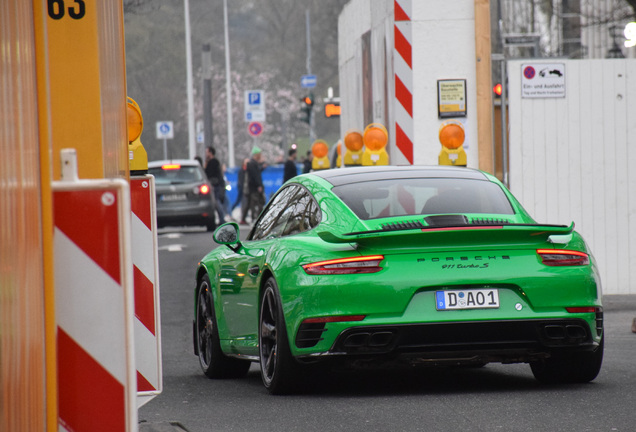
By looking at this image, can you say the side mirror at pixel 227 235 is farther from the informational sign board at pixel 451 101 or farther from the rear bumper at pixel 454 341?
the informational sign board at pixel 451 101

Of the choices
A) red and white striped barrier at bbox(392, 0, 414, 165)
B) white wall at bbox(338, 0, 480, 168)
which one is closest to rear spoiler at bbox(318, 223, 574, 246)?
red and white striped barrier at bbox(392, 0, 414, 165)

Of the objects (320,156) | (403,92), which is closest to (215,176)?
(320,156)

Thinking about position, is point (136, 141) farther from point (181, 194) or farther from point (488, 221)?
point (181, 194)

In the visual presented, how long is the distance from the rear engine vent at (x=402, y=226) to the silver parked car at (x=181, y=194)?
21528mm

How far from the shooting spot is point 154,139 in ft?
254

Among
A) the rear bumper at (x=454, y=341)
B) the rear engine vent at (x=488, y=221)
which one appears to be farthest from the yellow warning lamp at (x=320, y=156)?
the rear bumper at (x=454, y=341)

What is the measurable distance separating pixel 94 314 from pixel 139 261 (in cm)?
276

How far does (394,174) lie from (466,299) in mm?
1331

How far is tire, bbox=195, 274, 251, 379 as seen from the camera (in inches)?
357

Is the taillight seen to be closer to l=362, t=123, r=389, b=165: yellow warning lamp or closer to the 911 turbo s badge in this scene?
the 911 turbo s badge

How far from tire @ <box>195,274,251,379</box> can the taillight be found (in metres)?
2.52

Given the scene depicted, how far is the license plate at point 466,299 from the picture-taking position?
282 inches

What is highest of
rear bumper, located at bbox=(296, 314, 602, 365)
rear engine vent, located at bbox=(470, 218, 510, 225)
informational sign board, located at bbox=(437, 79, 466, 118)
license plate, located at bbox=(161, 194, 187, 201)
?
informational sign board, located at bbox=(437, 79, 466, 118)

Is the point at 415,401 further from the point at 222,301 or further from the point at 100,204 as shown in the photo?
the point at 100,204
